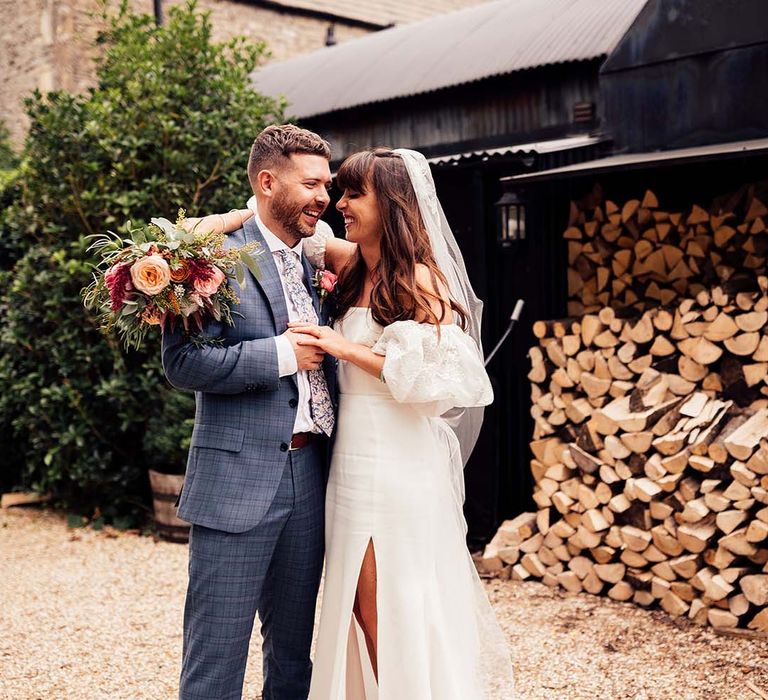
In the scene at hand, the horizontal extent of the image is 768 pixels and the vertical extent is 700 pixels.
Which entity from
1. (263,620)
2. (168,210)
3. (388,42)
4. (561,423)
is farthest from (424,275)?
(388,42)

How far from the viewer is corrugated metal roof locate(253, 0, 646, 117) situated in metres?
6.89

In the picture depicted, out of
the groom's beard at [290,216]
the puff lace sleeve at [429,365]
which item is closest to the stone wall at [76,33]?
the groom's beard at [290,216]

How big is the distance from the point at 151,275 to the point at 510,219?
3.47 metres

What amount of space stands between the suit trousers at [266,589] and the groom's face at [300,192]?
2.46ft

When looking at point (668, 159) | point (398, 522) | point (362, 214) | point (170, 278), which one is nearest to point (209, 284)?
point (170, 278)

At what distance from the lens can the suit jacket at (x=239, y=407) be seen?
263cm

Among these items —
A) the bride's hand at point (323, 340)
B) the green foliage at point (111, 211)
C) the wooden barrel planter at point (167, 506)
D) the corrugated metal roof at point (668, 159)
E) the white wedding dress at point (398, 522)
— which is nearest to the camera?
the bride's hand at point (323, 340)

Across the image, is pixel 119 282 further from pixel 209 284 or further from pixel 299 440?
pixel 299 440

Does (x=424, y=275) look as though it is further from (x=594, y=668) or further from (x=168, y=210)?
(x=168, y=210)

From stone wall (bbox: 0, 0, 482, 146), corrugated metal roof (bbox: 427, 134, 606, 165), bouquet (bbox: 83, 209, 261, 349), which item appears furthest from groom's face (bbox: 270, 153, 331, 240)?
stone wall (bbox: 0, 0, 482, 146)

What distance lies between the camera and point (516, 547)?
209 inches

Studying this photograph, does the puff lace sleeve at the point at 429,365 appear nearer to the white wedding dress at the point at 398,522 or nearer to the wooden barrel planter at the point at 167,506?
the white wedding dress at the point at 398,522

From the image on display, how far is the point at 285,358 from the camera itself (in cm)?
268

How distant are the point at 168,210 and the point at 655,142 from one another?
3.48 m
